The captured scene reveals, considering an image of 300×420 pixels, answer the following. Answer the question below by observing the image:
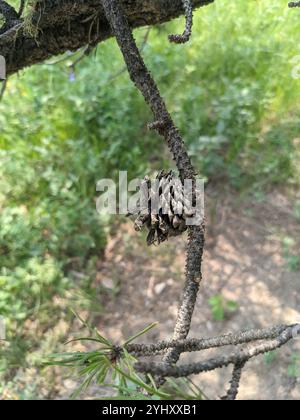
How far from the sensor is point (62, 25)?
3.97 feet

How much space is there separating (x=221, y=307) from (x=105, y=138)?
131 centimetres

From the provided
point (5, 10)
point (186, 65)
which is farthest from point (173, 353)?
point (186, 65)

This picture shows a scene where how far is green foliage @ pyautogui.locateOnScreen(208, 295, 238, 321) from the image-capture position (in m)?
2.37

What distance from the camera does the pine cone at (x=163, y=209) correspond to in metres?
0.74

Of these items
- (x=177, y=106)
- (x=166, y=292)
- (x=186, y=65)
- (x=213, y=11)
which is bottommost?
(x=166, y=292)

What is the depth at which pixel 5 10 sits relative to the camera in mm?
1175

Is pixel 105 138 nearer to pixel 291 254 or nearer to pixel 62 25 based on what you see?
pixel 291 254

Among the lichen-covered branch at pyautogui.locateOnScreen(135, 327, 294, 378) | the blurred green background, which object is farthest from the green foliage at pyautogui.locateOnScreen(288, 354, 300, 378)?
the lichen-covered branch at pyautogui.locateOnScreen(135, 327, 294, 378)

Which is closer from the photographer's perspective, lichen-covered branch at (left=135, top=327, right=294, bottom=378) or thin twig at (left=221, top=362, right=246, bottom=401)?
lichen-covered branch at (left=135, top=327, right=294, bottom=378)

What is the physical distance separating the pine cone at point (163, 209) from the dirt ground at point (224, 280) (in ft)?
5.41

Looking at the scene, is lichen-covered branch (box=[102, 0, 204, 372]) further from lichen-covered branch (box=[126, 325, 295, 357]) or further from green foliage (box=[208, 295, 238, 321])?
green foliage (box=[208, 295, 238, 321])

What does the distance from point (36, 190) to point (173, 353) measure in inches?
89.3

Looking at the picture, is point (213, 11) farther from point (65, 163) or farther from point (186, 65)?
point (65, 163)

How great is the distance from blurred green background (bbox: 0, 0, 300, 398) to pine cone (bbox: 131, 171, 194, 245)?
5.87 feet
